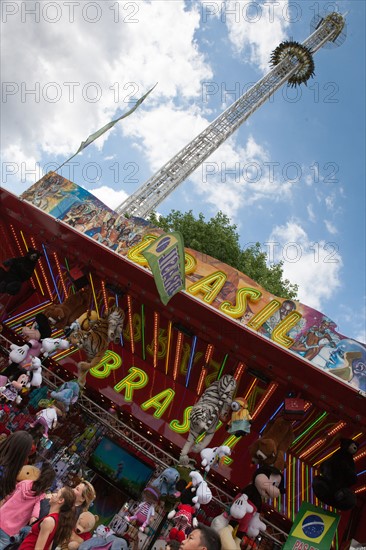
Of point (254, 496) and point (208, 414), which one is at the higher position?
point (208, 414)

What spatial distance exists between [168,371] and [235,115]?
77.5 feet

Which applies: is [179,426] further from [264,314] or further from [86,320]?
[264,314]

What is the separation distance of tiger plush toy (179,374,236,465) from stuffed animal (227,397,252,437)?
31cm

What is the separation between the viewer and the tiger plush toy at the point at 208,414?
6.56 m

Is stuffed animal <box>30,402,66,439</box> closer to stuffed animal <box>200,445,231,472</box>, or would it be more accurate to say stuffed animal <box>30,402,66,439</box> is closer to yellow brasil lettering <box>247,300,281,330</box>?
stuffed animal <box>200,445,231,472</box>

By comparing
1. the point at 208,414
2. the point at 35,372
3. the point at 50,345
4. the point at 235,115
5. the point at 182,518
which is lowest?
the point at 182,518

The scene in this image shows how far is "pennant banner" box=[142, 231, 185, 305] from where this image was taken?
621cm

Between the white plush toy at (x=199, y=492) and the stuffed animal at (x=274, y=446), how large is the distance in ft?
3.57

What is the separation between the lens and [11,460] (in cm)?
422

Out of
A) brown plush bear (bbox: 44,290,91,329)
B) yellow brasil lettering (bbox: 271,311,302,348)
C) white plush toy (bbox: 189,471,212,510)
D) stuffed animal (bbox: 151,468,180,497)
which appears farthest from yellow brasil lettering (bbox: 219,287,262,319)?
brown plush bear (bbox: 44,290,91,329)

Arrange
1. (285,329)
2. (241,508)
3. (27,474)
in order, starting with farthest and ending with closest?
(285,329)
(241,508)
(27,474)

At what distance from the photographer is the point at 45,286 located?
10.7 m

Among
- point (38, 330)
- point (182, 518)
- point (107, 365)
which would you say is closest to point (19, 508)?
point (182, 518)

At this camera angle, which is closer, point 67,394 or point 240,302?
point 240,302
